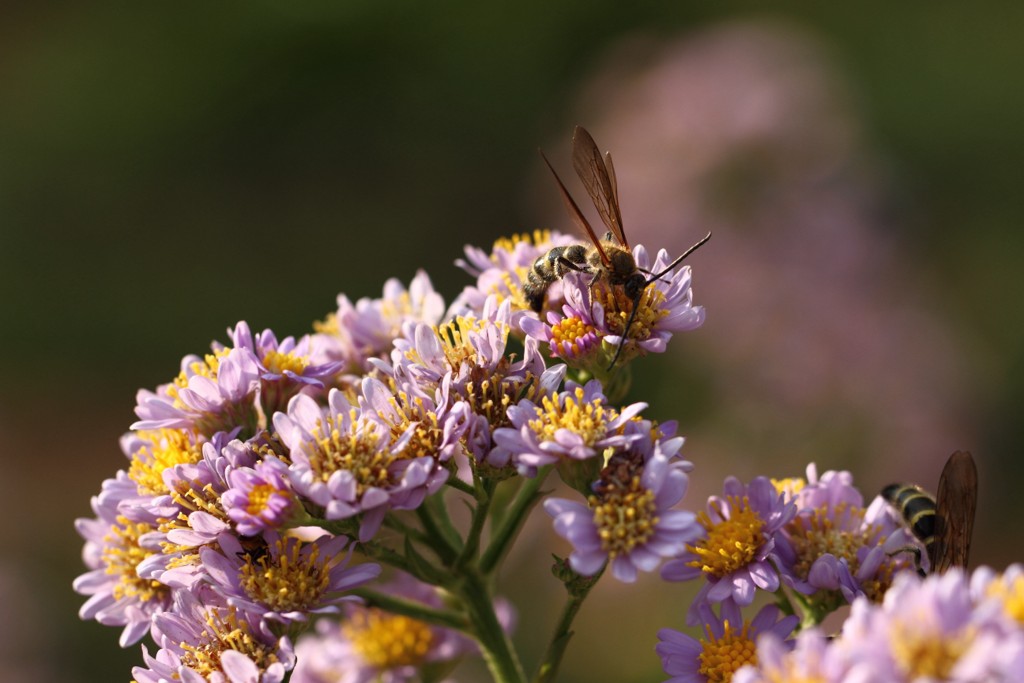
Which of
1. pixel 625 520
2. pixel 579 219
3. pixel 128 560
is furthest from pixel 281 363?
pixel 625 520

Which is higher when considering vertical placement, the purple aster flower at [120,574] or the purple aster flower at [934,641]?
the purple aster flower at [120,574]

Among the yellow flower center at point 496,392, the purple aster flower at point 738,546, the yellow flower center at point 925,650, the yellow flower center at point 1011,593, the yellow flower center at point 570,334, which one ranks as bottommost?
the yellow flower center at point 1011,593

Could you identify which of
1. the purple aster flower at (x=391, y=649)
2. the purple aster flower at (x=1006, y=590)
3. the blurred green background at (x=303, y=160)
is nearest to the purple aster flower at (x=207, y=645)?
the purple aster flower at (x=391, y=649)

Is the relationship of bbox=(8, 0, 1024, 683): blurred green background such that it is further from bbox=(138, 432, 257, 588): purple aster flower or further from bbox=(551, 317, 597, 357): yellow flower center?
bbox=(138, 432, 257, 588): purple aster flower

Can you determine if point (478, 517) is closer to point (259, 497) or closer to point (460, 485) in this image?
point (460, 485)

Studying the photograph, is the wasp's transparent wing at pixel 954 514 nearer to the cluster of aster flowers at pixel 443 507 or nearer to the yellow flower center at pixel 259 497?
the cluster of aster flowers at pixel 443 507

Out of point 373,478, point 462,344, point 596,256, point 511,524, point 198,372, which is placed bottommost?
point 511,524

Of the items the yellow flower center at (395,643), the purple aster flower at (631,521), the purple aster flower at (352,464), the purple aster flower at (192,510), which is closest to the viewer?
the purple aster flower at (631,521)
